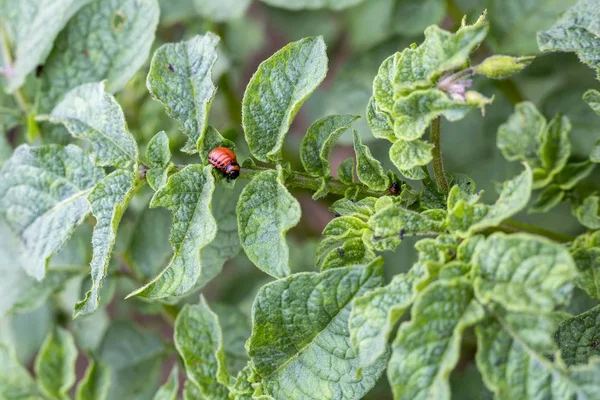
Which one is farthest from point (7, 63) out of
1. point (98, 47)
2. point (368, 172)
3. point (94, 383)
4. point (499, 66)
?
point (499, 66)

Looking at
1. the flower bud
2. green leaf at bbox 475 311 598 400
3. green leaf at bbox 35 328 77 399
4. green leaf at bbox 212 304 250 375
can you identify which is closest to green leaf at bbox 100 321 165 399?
green leaf at bbox 35 328 77 399

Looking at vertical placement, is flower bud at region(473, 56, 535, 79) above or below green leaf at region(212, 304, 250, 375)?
above

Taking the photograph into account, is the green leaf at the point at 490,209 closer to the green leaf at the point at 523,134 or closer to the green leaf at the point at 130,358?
the green leaf at the point at 523,134

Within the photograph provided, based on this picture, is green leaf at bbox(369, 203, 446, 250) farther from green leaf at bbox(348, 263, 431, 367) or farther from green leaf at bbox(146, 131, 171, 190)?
green leaf at bbox(146, 131, 171, 190)

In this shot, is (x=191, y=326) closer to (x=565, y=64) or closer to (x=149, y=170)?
(x=149, y=170)

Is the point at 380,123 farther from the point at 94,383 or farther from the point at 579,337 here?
the point at 94,383

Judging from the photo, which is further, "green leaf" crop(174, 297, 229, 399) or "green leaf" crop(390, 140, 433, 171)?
"green leaf" crop(174, 297, 229, 399)

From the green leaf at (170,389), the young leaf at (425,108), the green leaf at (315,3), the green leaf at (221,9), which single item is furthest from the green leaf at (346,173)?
the green leaf at (221,9)
